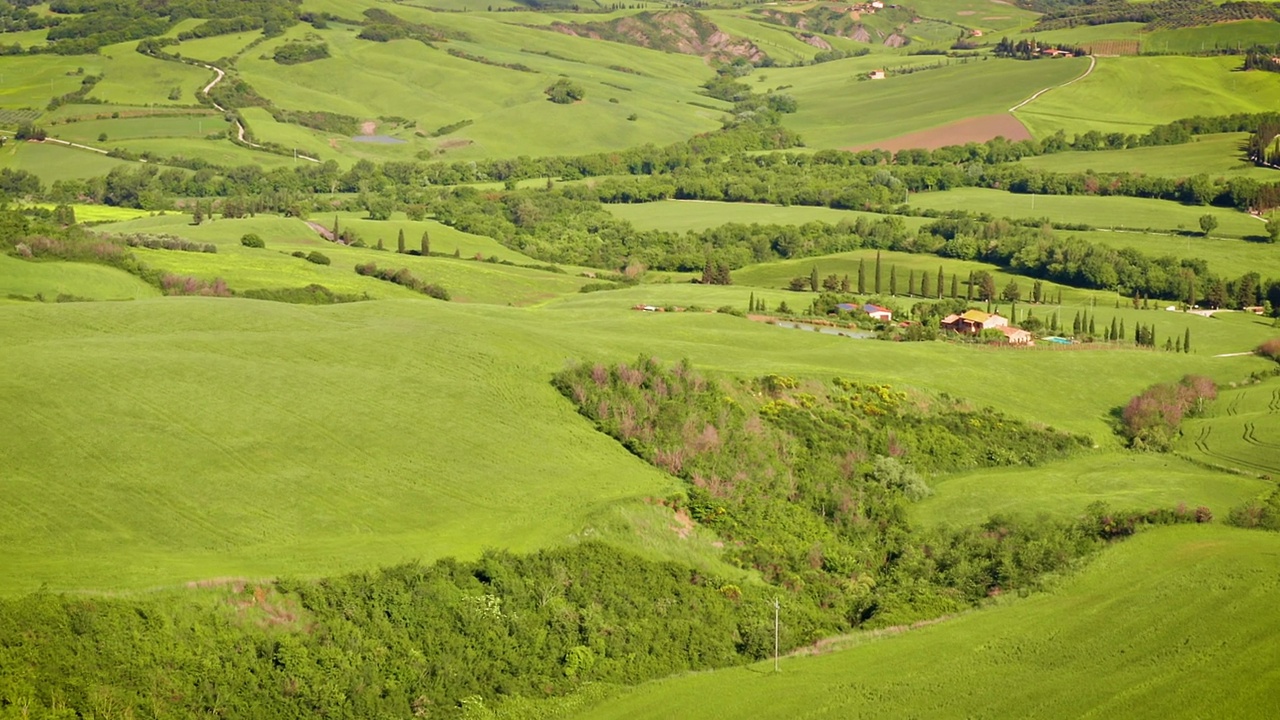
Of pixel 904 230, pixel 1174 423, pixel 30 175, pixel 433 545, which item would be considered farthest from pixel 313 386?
pixel 30 175

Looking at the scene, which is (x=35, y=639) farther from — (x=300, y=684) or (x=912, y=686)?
(x=912, y=686)

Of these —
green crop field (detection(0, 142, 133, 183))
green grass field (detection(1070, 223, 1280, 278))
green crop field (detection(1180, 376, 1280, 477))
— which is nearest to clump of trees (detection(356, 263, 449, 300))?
green crop field (detection(1180, 376, 1280, 477))

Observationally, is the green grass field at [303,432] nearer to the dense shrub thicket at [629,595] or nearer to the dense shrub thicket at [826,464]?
the dense shrub thicket at [629,595]

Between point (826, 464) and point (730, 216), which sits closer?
point (826, 464)

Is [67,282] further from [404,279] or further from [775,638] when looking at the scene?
[775,638]

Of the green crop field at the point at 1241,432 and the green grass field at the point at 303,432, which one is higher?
the green grass field at the point at 303,432

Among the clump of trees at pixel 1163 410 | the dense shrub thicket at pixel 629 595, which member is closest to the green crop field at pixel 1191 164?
the clump of trees at pixel 1163 410

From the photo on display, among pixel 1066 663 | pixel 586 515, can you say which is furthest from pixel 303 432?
pixel 1066 663
